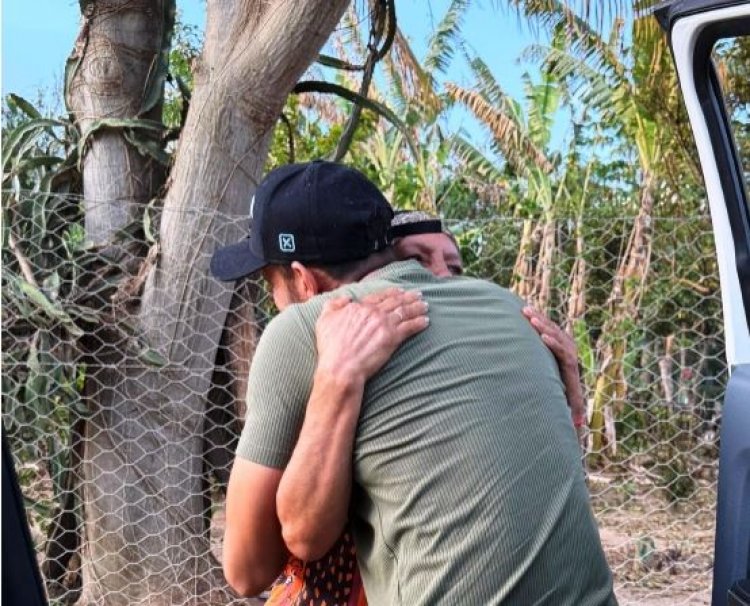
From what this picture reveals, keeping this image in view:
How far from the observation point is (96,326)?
14.9 feet

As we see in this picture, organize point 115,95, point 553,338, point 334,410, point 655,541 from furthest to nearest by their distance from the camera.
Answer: point 655,541 → point 115,95 → point 553,338 → point 334,410

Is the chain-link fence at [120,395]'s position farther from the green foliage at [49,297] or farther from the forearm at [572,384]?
the forearm at [572,384]

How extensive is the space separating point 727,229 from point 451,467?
96cm

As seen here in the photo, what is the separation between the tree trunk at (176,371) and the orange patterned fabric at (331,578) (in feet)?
9.18

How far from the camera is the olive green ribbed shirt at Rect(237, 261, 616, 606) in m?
1.61

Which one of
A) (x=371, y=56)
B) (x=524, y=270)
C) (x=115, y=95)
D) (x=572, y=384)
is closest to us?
(x=572, y=384)

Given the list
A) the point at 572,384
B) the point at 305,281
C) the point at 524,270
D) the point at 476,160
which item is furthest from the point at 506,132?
the point at 305,281

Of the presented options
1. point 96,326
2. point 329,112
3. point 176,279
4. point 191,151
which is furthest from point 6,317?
point 329,112

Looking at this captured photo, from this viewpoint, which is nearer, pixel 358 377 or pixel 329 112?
pixel 358 377

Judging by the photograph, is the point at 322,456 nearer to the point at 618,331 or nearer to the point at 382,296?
the point at 382,296

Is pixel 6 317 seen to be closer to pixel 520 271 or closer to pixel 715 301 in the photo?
pixel 520 271

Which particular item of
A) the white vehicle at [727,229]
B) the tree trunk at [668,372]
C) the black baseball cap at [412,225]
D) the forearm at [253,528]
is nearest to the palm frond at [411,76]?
the tree trunk at [668,372]

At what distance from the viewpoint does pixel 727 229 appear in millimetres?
2232

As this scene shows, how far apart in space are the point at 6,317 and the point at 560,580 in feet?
11.1
